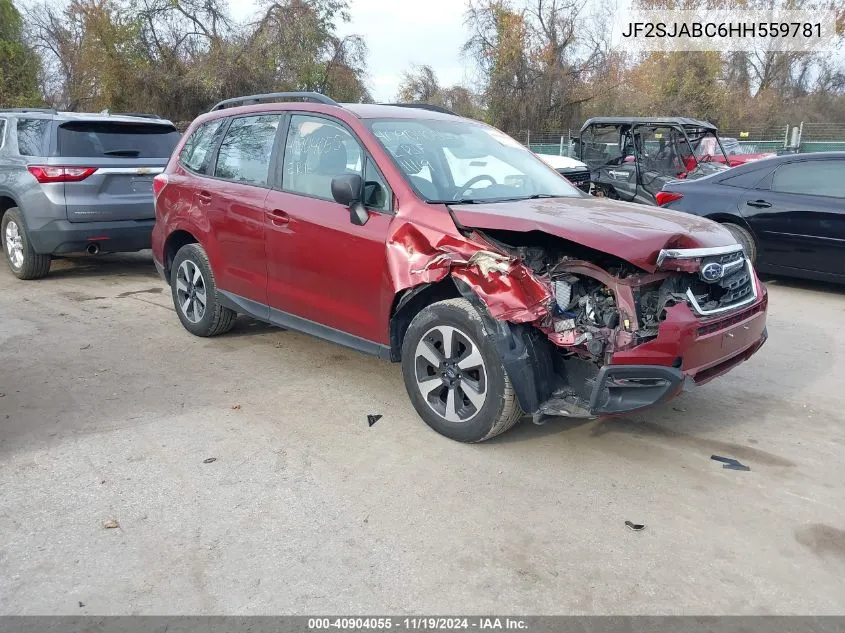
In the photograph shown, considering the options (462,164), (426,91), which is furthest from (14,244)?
(426,91)

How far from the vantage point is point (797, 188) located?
25.4 ft

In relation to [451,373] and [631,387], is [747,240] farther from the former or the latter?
[451,373]

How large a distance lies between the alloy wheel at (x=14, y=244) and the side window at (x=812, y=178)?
8.60 metres

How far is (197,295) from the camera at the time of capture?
5.85 meters

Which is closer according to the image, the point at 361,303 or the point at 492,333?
the point at 492,333

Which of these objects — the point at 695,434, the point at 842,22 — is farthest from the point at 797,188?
the point at 842,22

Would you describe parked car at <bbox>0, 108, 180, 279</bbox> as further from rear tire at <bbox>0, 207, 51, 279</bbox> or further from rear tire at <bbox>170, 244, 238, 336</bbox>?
rear tire at <bbox>170, 244, 238, 336</bbox>

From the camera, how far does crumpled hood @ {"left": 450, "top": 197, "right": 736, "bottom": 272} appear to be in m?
3.45

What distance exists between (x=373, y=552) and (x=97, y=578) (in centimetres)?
111

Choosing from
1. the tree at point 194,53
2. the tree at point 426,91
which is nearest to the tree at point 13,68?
the tree at point 194,53

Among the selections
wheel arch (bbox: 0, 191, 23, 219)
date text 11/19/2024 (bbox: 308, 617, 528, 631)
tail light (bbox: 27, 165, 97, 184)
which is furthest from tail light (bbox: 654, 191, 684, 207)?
wheel arch (bbox: 0, 191, 23, 219)

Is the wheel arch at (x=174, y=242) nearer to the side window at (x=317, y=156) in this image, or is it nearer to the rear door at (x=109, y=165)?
the side window at (x=317, y=156)

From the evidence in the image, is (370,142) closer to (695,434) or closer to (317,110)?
(317,110)

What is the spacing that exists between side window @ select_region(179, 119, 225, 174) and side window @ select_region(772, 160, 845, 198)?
6.03m
